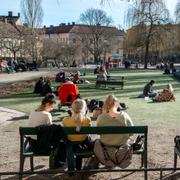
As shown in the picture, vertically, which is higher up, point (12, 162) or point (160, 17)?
point (160, 17)

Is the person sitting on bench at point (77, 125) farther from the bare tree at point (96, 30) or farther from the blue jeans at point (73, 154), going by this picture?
the bare tree at point (96, 30)

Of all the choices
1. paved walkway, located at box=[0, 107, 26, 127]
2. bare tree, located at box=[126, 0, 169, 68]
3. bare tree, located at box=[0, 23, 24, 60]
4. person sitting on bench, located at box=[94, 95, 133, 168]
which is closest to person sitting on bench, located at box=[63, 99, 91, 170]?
person sitting on bench, located at box=[94, 95, 133, 168]

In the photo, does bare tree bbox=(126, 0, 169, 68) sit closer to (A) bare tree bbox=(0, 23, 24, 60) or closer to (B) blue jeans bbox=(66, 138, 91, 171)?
(A) bare tree bbox=(0, 23, 24, 60)

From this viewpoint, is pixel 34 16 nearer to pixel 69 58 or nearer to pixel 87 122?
pixel 69 58

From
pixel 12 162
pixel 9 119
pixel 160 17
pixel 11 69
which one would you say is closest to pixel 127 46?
pixel 160 17

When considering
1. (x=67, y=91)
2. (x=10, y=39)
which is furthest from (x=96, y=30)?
(x=67, y=91)

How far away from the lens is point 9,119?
14.0m

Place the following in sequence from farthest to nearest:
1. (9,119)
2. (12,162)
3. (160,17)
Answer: (160,17) < (9,119) < (12,162)

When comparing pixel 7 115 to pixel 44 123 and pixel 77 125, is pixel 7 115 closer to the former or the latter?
pixel 44 123

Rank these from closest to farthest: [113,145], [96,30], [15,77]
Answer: [113,145]
[15,77]
[96,30]

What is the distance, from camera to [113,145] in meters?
6.50

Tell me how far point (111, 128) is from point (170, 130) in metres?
5.60

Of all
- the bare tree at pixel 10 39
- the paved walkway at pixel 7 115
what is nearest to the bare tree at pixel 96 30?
the bare tree at pixel 10 39

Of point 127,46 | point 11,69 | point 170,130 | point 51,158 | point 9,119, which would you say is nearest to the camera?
point 51,158
